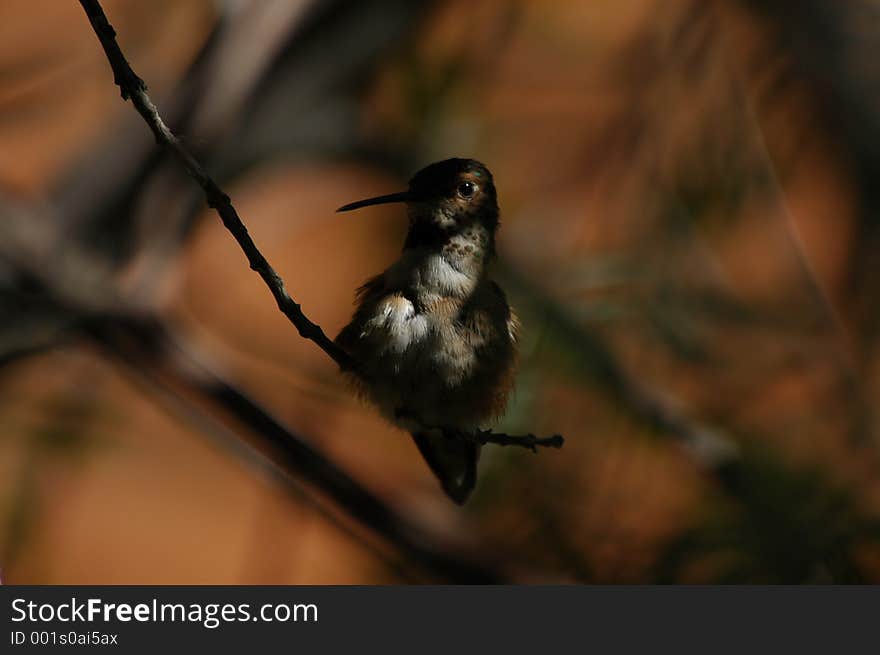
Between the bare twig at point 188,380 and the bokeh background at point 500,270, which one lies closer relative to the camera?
the bokeh background at point 500,270

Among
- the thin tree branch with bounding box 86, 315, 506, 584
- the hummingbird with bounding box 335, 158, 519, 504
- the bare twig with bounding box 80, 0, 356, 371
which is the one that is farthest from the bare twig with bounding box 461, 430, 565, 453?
the thin tree branch with bounding box 86, 315, 506, 584

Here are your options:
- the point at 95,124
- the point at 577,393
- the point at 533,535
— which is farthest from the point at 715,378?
the point at 95,124

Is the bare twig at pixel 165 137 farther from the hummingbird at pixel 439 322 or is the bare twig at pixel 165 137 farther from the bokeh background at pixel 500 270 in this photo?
the bokeh background at pixel 500 270

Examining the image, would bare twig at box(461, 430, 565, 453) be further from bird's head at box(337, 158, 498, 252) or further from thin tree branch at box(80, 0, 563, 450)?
bird's head at box(337, 158, 498, 252)

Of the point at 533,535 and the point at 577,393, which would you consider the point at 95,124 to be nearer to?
the point at 577,393

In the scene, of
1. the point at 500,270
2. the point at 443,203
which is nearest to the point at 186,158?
the point at 443,203

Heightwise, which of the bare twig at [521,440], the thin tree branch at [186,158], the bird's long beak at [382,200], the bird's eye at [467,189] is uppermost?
the bird's eye at [467,189]

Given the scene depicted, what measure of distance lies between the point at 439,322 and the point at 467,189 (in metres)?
0.36

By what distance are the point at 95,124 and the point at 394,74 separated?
109cm

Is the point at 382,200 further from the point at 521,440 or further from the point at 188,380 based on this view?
the point at 188,380

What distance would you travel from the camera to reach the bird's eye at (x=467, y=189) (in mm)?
2193

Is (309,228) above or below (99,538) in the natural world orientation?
above

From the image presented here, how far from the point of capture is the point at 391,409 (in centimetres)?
209

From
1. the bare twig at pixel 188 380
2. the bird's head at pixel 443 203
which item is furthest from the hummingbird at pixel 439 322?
the bare twig at pixel 188 380
